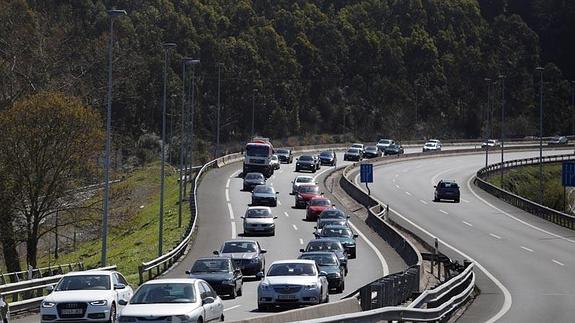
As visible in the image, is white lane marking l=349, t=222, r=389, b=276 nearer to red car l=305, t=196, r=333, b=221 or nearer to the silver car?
red car l=305, t=196, r=333, b=221

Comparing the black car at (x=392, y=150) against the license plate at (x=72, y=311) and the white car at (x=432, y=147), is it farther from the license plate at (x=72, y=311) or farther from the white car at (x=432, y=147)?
the license plate at (x=72, y=311)

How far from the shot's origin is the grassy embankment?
9938 cm

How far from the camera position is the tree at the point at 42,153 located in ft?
159

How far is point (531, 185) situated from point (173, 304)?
291 ft

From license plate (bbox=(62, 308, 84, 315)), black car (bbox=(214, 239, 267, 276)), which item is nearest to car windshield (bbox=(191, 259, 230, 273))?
black car (bbox=(214, 239, 267, 276))

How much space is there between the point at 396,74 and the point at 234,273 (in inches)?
5392

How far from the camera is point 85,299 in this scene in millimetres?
22688

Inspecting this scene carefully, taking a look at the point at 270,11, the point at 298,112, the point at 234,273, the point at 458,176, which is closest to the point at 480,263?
the point at 234,273

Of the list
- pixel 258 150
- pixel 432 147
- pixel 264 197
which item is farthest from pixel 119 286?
pixel 432 147

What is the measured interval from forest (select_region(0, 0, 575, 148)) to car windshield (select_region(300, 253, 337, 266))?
297ft

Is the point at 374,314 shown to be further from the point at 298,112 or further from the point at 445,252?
the point at 298,112

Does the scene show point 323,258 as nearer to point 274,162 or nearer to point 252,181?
point 252,181

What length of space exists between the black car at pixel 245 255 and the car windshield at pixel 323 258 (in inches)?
152

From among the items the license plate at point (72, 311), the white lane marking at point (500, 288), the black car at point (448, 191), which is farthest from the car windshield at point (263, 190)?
the license plate at point (72, 311)
